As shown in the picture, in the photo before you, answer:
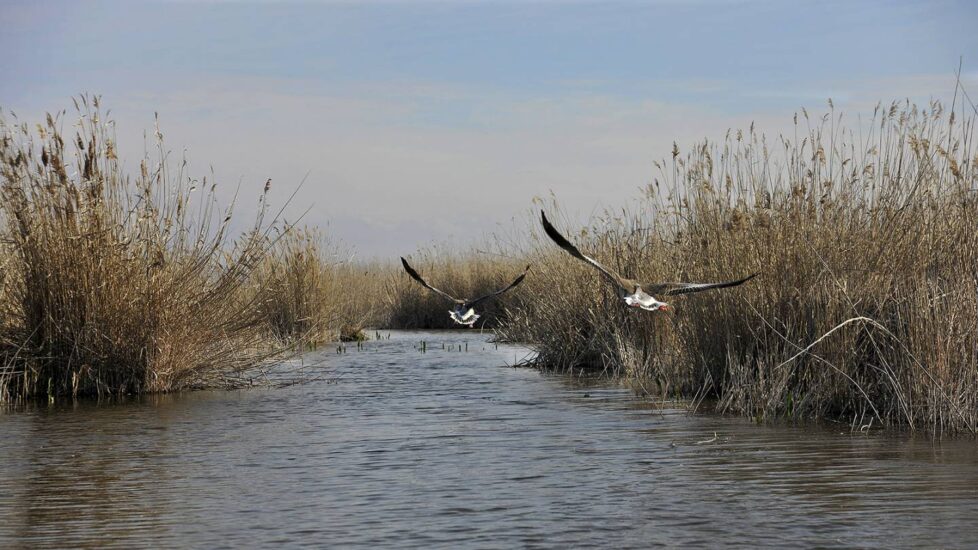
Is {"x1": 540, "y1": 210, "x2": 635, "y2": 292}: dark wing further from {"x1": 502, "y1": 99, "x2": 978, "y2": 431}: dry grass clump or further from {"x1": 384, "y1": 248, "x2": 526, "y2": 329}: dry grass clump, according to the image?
{"x1": 384, "y1": 248, "x2": 526, "y2": 329}: dry grass clump

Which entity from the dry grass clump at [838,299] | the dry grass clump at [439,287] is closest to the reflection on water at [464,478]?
the dry grass clump at [838,299]

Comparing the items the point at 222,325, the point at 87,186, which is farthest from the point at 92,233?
the point at 222,325

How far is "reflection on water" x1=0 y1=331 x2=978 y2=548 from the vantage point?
5.51 meters

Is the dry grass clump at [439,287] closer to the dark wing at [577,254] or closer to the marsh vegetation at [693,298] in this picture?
the marsh vegetation at [693,298]

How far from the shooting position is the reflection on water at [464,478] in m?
5.51

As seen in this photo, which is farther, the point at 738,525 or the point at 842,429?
the point at 842,429

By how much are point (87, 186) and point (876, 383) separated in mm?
7810

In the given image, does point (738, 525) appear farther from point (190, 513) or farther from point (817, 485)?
point (190, 513)

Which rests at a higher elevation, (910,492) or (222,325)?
(222,325)

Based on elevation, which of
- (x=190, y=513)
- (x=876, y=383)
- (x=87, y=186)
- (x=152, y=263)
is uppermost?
(x=87, y=186)

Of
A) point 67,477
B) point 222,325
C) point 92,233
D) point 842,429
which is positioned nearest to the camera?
point 67,477

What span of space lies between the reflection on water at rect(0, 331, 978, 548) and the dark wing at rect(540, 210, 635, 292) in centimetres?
116

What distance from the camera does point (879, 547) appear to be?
16.7ft

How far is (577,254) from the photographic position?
25.2ft
